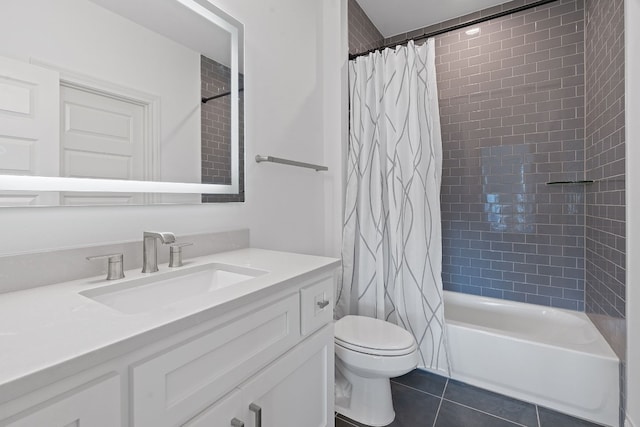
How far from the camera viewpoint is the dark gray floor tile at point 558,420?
60.2 inches

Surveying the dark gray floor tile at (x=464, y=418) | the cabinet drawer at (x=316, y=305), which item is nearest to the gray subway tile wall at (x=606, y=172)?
the dark gray floor tile at (x=464, y=418)

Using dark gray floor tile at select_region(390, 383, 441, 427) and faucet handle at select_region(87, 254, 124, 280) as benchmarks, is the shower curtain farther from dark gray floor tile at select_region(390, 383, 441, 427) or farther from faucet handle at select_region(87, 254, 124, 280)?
faucet handle at select_region(87, 254, 124, 280)

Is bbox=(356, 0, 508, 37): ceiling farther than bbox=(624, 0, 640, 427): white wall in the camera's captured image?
Yes

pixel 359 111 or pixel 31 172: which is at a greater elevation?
pixel 359 111

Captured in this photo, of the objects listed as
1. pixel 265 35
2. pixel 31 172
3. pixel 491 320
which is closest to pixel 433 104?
pixel 265 35

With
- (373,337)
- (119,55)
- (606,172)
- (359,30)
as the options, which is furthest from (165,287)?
(359,30)

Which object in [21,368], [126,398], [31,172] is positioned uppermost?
[31,172]

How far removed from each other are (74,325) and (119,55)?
35.8 inches

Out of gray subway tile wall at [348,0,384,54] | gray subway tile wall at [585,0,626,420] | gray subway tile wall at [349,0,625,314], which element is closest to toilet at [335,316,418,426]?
gray subway tile wall at [585,0,626,420]

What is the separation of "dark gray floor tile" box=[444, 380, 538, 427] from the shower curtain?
0.47 ft

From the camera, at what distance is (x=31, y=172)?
85 cm

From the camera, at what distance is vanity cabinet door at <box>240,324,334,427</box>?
835 mm

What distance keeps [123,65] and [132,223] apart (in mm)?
541

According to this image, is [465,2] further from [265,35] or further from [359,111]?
[265,35]
